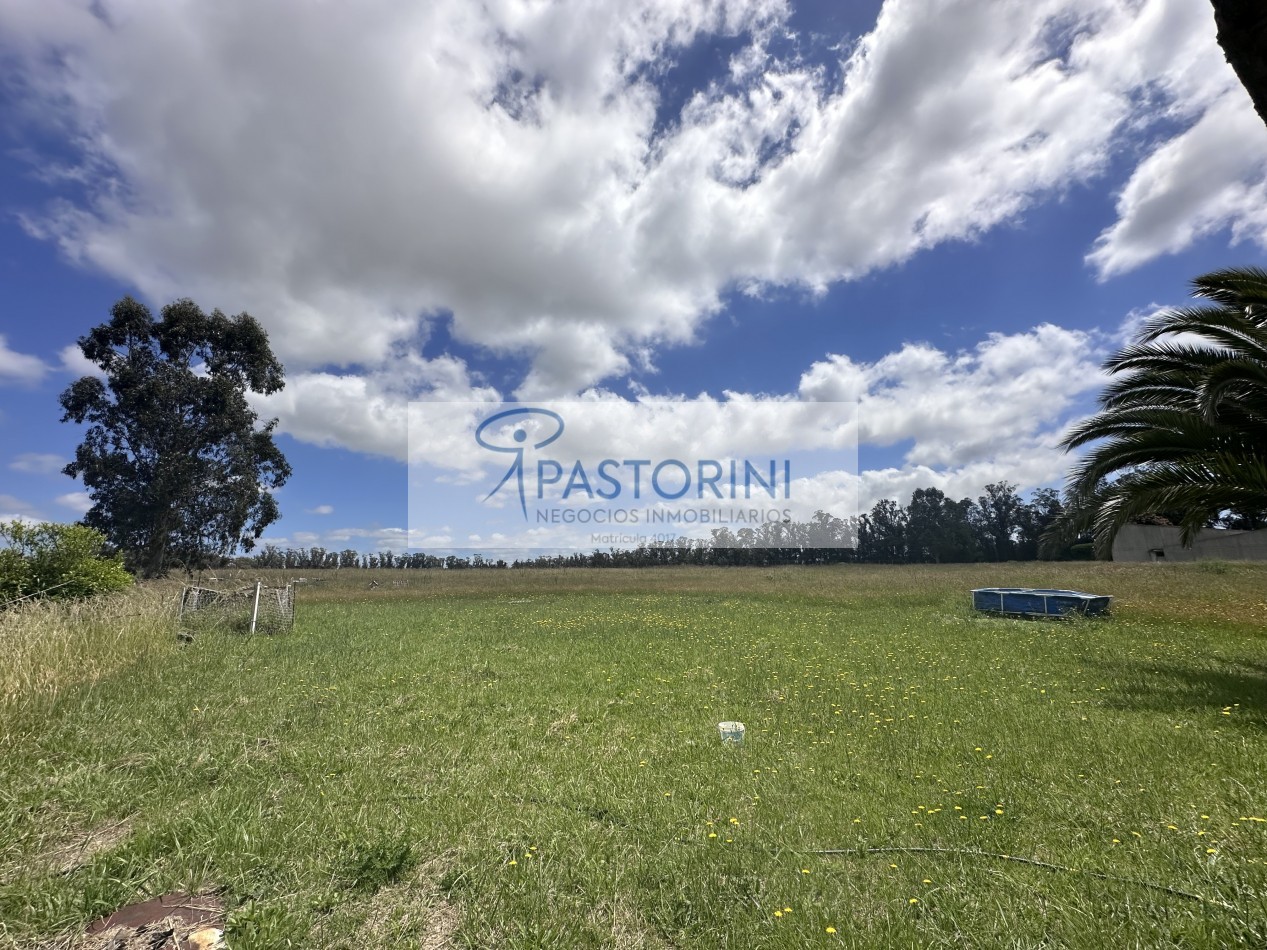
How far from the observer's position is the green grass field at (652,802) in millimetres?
3082

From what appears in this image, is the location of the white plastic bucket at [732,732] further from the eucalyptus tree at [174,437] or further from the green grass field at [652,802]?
the eucalyptus tree at [174,437]

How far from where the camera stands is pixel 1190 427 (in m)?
8.32

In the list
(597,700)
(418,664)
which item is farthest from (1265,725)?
(418,664)

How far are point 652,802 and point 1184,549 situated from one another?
48.3m

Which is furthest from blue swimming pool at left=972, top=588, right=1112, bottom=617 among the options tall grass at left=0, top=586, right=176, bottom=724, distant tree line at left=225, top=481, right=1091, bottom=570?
distant tree line at left=225, top=481, right=1091, bottom=570

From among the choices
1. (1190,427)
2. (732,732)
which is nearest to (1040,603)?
(1190,427)

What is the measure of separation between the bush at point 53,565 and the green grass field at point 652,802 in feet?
11.8

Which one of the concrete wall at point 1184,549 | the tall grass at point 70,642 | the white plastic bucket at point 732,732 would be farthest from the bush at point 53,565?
the concrete wall at point 1184,549

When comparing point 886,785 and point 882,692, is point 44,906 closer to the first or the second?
point 886,785

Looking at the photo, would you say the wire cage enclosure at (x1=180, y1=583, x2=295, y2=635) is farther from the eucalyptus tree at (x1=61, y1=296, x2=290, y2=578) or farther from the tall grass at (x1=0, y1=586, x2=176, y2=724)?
the eucalyptus tree at (x1=61, y1=296, x2=290, y2=578)

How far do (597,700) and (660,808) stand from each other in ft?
12.1

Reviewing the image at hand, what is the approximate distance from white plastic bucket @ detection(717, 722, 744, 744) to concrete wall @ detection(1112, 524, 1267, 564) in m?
40.4

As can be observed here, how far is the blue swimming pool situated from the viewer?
52.3ft

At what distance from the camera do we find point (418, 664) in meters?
10.7
